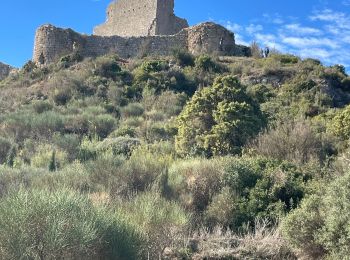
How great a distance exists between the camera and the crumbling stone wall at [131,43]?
31.6m

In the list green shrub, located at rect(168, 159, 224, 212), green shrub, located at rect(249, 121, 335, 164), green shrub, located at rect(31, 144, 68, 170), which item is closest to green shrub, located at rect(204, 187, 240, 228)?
green shrub, located at rect(168, 159, 224, 212)

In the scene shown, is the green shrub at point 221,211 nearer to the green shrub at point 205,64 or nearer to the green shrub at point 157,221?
the green shrub at point 157,221

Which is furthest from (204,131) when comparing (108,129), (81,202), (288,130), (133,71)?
(133,71)

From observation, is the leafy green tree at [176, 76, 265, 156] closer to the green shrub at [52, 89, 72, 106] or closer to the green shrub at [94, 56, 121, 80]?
the green shrub at [52, 89, 72, 106]

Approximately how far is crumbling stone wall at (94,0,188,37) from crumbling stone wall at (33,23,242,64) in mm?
3213

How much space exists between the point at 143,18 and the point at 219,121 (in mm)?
22416

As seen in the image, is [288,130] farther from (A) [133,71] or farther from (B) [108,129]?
(A) [133,71]

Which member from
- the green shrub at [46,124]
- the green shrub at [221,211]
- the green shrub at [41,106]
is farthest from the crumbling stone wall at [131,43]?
the green shrub at [221,211]

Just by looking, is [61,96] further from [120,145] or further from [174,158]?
[174,158]

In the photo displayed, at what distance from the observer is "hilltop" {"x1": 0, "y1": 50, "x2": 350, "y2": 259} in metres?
7.83

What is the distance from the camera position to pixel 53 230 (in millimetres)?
6234

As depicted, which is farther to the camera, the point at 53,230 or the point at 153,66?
the point at 153,66

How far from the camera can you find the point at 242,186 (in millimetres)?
11297

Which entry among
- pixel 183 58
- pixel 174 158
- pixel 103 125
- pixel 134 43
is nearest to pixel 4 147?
pixel 103 125
